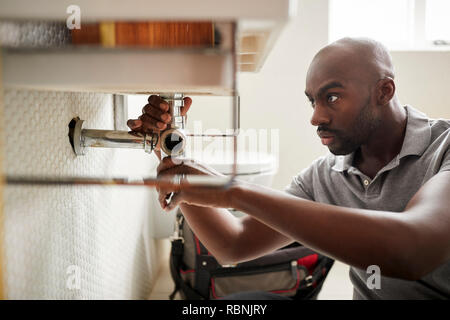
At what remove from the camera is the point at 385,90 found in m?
0.71

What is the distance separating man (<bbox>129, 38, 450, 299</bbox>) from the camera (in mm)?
395

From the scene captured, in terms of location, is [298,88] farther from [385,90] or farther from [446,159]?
[446,159]

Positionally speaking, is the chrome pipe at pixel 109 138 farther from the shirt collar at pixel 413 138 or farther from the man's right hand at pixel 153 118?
the shirt collar at pixel 413 138

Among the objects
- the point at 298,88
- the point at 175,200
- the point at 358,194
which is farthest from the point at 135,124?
the point at 298,88

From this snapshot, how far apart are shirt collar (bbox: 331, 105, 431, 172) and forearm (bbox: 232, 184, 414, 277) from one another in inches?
11.6

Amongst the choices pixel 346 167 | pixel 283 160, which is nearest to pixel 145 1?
pixel 346 167

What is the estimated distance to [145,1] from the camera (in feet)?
0.90

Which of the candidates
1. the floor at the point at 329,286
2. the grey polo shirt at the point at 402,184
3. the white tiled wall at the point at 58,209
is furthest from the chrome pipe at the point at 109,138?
the floor at the point at 329,286

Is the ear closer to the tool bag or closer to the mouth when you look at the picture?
the mouth

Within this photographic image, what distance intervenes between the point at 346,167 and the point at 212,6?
57 cm

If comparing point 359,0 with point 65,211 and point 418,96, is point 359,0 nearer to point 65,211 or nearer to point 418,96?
point 418,96

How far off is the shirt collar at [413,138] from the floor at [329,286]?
76 cm

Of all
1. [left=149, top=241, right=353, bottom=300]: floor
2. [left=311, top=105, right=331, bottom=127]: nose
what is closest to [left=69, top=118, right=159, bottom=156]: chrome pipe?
[left=311, top=105, right=331, bottom=127]: nose

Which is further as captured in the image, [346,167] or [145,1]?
[346,167]
